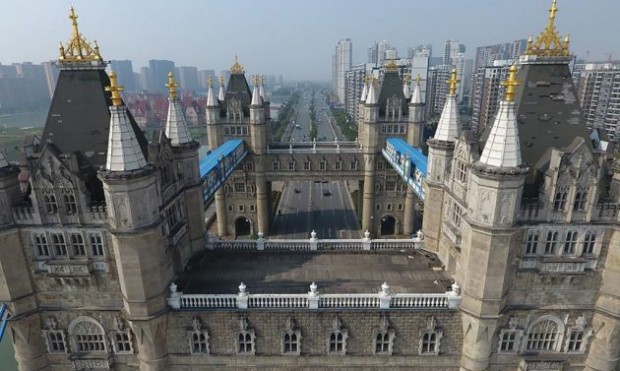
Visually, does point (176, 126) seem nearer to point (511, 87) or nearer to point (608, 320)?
point (511, 87)

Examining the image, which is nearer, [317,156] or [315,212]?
[317,156]

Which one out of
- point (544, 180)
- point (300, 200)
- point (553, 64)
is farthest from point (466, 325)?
point (300, 200)

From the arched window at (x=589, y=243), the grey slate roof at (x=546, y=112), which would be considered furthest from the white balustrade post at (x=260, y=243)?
the arched window at (x=589, y=243)

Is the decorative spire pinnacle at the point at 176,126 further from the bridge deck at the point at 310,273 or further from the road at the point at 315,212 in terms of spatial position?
the road at the point at 315,212

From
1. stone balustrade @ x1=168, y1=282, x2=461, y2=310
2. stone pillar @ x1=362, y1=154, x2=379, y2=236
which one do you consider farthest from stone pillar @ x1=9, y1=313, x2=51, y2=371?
stone pillar @ x1=362, y1=154, x2=379, y2=236

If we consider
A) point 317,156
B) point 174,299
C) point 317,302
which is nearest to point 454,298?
point 317,302

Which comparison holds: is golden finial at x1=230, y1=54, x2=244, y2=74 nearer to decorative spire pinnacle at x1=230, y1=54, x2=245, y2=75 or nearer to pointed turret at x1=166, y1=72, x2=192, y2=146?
decorative spire pinnacle at x1=230, y1=54, x2=245, y2=75

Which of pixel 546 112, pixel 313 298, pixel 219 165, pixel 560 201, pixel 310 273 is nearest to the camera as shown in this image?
pixel 560 201
